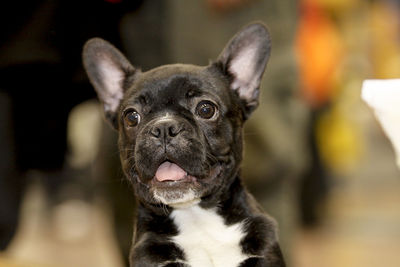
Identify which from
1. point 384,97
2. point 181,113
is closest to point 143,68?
point 181,113

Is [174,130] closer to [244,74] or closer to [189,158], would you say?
[189,158]

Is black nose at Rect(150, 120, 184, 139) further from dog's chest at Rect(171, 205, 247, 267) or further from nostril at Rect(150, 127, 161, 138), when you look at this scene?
dog's chest at Rect(171, 205, 247, 267)

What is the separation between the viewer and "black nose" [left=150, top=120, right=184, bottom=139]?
4.72ft

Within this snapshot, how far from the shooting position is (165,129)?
4.72ft

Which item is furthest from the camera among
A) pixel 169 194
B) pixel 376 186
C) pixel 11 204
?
pixel 376 186

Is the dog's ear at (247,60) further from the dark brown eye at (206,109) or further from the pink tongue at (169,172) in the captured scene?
the pink tongue at (169,172)

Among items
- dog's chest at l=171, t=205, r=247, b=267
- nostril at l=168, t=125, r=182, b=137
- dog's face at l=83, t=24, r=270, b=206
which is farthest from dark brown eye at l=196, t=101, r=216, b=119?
dog's chest at l=171, t=205, r=247, b=267

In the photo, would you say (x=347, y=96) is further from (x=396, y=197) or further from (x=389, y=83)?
(x=389, y=83)

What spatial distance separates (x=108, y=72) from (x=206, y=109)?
30cm

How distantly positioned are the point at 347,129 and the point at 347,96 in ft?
1.94

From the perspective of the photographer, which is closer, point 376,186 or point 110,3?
point 110,3

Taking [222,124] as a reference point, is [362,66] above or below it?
below

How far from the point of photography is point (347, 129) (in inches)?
186

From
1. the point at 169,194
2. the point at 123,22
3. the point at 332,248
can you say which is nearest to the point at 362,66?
the point at 332,248
